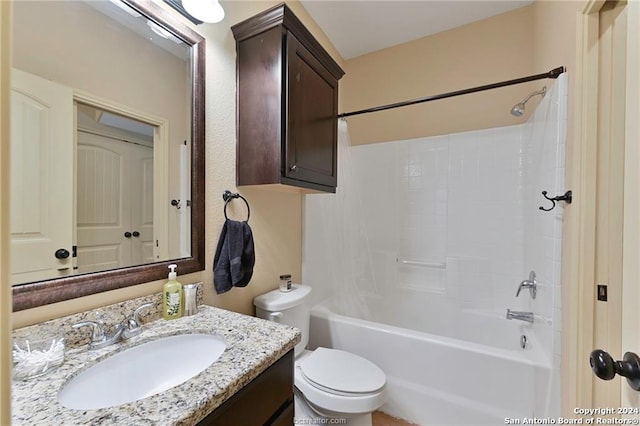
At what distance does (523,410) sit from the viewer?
137 cm

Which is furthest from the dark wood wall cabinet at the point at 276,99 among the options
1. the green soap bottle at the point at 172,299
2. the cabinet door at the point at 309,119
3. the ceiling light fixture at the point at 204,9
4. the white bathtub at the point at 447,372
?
the white bathtub at the point at 447,372

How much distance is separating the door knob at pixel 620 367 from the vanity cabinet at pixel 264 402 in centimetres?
80

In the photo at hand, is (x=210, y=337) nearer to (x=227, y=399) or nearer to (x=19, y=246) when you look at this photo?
(x=227, y=399)

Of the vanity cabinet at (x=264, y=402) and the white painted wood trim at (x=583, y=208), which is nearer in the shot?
the vanity cabinet at (x=264, y=402)

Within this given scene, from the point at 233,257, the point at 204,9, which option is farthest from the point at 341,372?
the point at 204,9

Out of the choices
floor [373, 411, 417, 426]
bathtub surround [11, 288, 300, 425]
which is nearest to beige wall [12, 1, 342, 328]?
bathtub surround [11, 288, 300, 425]

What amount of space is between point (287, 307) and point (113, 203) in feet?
3.04

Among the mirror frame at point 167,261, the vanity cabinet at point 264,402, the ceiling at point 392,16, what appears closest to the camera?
the vanity cabinet at point 264,402

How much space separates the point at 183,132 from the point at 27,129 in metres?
0.49

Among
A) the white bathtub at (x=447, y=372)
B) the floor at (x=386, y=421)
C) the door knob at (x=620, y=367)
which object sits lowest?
the floor at (x=386, y=421)

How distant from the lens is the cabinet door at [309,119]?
50.8 inches

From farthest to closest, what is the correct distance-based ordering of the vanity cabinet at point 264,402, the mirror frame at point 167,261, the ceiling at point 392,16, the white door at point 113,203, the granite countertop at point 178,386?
the ceiling at point 392,16, the white door at point 113,203, the mirror frame at point 167,261, the vanity cabinet at point 264,402, the granite countertop at point 178,386

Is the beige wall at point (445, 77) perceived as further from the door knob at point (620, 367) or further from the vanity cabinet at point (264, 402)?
the vanity cabinet at point (264, 402)

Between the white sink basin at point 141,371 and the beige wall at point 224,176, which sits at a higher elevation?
the beige wall at point 224,176
